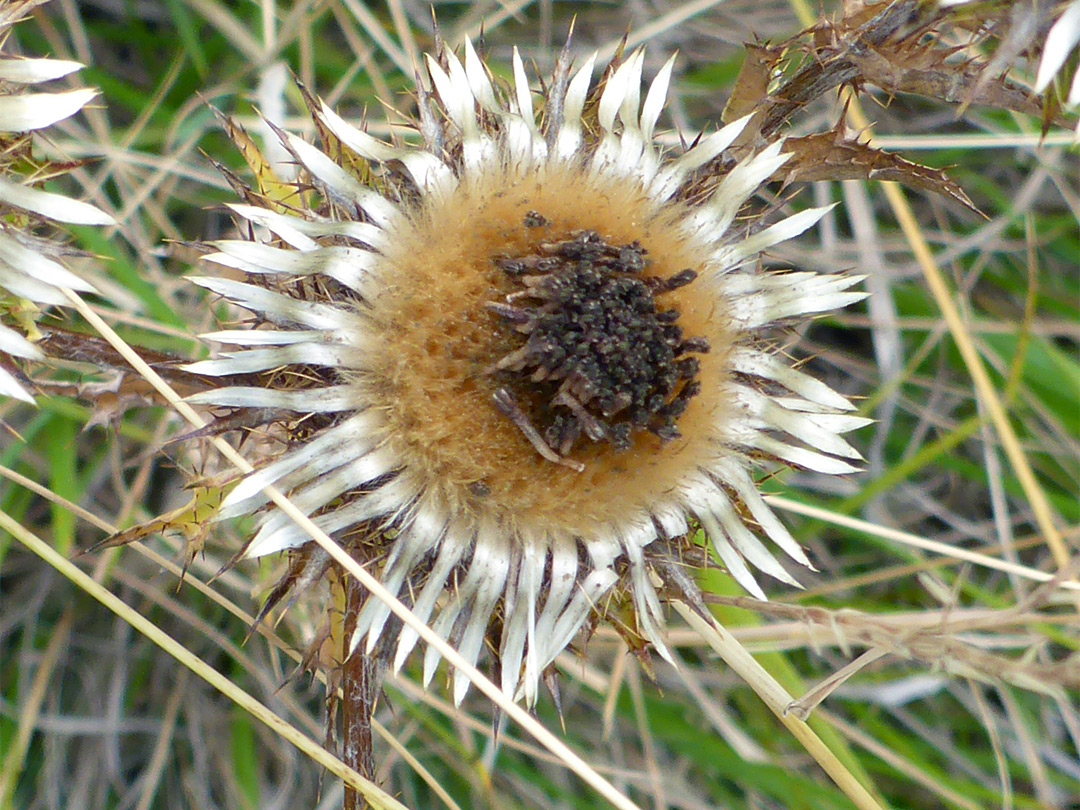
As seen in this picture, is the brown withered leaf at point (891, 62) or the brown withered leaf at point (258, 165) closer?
the brown withered leaf at point (891, 62)

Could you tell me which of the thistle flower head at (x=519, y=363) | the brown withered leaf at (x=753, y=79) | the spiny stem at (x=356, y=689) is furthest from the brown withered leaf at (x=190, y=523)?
the brown withered leaf at (x=753, y=79)

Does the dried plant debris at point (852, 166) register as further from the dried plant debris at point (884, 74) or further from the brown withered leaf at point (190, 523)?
the brown withered leaf at point (190, 523)

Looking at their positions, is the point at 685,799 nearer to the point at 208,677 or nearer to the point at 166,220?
the point at 208,677

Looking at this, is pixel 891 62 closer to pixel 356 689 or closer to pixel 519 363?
pixel 519 363

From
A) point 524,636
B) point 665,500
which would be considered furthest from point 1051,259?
point 524,636

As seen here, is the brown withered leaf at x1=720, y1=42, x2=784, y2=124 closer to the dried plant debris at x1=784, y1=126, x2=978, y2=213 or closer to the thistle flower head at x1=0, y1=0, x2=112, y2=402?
the dried plant debris at x1=784, y1=126, x2=978, y2=213

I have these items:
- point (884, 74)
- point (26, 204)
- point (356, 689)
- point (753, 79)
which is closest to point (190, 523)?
point (356, 689)
